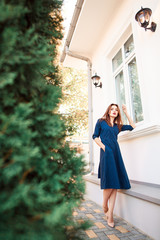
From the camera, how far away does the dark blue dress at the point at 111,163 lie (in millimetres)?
2199

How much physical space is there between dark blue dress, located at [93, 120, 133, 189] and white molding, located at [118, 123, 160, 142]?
33cm

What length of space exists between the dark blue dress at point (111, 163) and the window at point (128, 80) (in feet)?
2.52

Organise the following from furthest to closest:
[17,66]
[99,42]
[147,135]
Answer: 1. [99,42]
2. [147,135]
3. [17,66]

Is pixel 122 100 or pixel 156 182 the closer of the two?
pixel 156 182

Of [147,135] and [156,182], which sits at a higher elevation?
[147,135]

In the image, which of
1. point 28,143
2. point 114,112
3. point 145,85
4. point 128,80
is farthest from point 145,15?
point 28,143

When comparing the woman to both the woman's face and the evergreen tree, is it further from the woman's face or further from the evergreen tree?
the evergreen tree

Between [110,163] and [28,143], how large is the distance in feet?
5.73

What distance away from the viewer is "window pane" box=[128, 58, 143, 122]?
295 cm

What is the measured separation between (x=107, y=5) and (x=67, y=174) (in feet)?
13.0

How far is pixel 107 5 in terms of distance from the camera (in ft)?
11.5

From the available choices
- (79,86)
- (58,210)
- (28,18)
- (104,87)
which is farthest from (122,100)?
(79,86)

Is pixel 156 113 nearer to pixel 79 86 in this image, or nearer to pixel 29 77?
pixel 29 77

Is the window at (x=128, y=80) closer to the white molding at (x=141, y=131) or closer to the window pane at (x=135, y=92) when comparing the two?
the window pane at (x=135, y=92)
